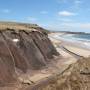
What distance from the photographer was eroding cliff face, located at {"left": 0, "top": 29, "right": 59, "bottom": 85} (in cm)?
1772

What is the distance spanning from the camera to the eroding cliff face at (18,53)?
58.1 feet

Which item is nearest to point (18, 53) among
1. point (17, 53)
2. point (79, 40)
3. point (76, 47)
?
point (17, 53)

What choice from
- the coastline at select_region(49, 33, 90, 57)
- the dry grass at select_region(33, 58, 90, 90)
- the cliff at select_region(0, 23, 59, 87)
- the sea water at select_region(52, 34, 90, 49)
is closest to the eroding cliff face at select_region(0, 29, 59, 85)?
the cliff at select_region(0, 23, 59, 87)

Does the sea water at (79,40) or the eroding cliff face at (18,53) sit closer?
the eroding cliff face at (18,53)

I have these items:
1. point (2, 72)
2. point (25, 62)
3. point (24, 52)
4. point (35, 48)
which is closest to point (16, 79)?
point (2, 72)

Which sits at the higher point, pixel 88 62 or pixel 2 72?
pixel 88 62

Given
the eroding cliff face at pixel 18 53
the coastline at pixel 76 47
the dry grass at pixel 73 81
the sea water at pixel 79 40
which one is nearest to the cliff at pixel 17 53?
the eroding cliff face at pixel 18 53

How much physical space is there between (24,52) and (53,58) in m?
6.63

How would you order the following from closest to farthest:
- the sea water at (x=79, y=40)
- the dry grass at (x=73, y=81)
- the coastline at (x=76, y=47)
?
the dry grass at (x=73, y=81)
the coastline at (x=76, y=47)
the sea water at (x=79, y=40)

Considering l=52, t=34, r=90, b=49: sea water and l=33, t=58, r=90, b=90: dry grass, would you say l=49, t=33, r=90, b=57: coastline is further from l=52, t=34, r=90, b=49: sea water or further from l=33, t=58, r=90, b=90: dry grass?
l=33, t=58, r=90, b=90: dry grass

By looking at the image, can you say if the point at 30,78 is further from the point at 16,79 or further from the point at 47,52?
the point at 47,52

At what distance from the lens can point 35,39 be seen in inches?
1067

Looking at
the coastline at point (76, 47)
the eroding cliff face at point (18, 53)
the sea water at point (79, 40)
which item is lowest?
the sea water at point (79, 40)

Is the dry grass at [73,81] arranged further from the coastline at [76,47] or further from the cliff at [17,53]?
the coastline at [76,47]
